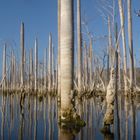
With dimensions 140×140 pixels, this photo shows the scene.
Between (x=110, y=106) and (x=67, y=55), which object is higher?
(x=67, y=55)

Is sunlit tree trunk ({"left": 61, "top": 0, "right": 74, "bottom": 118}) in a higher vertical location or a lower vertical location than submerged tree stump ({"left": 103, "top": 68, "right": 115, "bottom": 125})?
higher

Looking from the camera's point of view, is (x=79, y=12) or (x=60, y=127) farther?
(x=79, y=12)

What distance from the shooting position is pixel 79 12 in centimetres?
2559

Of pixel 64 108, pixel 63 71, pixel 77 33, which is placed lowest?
pixel 64 108

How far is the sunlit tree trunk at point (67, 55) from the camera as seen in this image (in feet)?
33.0

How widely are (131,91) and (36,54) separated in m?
19.2

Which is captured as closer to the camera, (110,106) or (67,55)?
(110,106)

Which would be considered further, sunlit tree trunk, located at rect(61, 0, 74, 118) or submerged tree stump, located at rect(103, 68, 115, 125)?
sunlit tree trunk, located at rect(61, 0, 74, 118)

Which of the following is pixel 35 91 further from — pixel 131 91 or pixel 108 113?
pixel 108 113

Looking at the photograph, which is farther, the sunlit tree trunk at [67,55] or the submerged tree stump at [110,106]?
the sunlit tree trunk at [67,55]

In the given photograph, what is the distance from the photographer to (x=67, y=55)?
399 inches

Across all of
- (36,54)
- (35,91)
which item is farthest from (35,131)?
(36,54)

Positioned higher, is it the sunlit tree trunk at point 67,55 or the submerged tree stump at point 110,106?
the sunlit tree trunk at point 67,55

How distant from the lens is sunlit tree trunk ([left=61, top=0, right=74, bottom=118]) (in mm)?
10059
